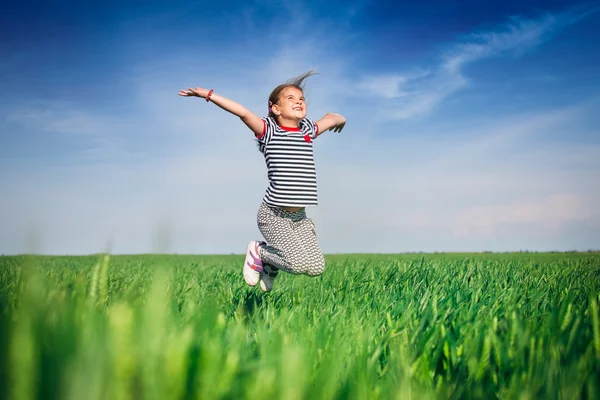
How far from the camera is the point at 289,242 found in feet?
14.7

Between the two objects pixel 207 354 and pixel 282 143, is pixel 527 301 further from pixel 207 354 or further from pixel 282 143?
pixel 207 354

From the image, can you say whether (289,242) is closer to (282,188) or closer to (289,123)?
(282,188)

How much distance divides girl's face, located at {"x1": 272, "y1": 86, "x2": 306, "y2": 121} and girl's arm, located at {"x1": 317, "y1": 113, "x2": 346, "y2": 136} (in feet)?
1.20

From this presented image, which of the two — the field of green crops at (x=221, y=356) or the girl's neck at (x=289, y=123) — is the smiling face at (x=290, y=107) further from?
the field of green crops at (x=221, y=356)

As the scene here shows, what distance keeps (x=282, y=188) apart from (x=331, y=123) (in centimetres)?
112

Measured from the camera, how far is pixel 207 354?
0.93m

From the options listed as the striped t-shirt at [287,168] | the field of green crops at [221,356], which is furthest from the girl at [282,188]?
the field of green crops at [221,356]

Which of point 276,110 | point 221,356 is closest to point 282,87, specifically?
point 276,110

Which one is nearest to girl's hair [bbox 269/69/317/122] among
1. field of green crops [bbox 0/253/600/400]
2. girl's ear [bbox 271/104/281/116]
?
girl's ear [bbox 271/104/281/116]

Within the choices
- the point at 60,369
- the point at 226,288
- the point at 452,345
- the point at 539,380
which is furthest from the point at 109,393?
the point at 226,288

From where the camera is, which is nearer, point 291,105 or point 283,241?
point 283,241

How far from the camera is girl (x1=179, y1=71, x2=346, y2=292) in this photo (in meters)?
4.51

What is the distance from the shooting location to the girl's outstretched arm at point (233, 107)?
4.38 m

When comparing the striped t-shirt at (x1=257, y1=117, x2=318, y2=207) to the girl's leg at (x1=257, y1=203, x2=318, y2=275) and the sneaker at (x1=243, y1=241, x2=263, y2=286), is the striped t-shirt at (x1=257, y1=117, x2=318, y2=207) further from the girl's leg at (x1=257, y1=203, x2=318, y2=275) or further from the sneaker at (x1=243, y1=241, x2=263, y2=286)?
the sneaker at (x1=243, y1=241, x2=263, y2=286)
